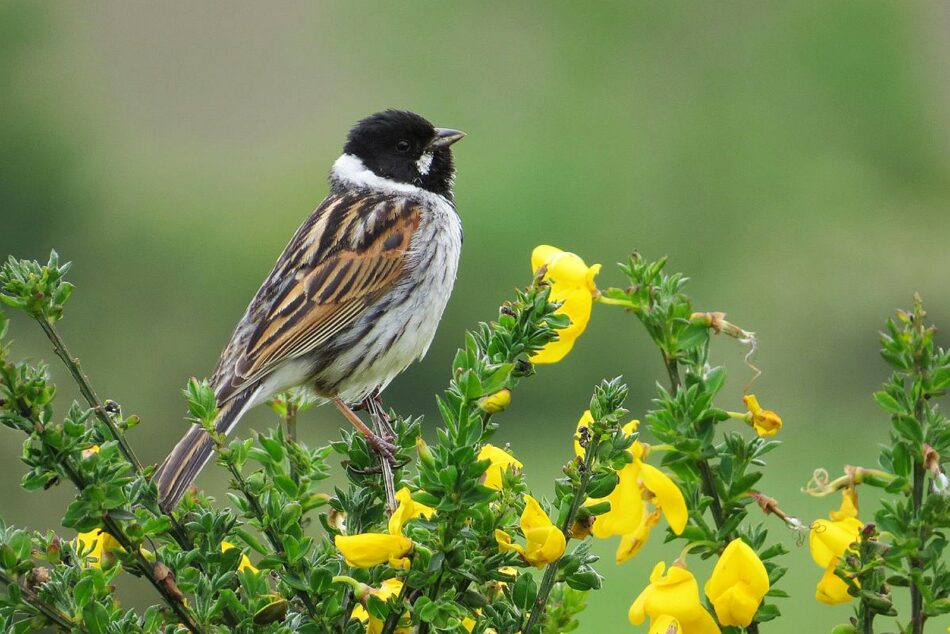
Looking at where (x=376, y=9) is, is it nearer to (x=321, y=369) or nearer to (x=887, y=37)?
(x=887, y=37)

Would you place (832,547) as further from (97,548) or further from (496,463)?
(97,548)

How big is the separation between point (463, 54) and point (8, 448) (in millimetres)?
7553

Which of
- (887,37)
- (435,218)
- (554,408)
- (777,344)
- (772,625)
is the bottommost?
(435,218)

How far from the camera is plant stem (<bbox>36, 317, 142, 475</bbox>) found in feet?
3.63

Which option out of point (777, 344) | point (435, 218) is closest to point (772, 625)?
point (777, 344)

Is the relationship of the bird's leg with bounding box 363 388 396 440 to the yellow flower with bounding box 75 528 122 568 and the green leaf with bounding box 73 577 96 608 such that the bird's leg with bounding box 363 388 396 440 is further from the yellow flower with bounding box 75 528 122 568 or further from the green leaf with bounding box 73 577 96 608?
the green leaf with bounding box 73 577 96 608

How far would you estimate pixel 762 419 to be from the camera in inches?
46.4

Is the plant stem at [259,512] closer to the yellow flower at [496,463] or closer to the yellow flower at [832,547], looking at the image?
the yellow flower at [496,463]

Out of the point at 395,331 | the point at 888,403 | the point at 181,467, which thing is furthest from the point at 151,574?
the point at 395,331

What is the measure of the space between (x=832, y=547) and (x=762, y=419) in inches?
4.9

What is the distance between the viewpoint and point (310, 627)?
110cm

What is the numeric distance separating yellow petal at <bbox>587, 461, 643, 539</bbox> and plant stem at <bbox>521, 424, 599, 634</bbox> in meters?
0.09

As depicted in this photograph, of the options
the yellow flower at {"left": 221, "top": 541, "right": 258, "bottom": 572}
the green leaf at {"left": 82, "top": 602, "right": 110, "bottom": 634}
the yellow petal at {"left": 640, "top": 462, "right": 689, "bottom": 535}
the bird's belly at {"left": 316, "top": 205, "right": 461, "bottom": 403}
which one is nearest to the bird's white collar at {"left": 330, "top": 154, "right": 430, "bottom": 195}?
the bird's belly at {"left": 316, "top": 205, "right": 461, "bottom": 403}

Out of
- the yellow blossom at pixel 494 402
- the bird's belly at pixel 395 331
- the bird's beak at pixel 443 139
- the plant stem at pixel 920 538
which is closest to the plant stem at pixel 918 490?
the plant stem at pixel 920 538
